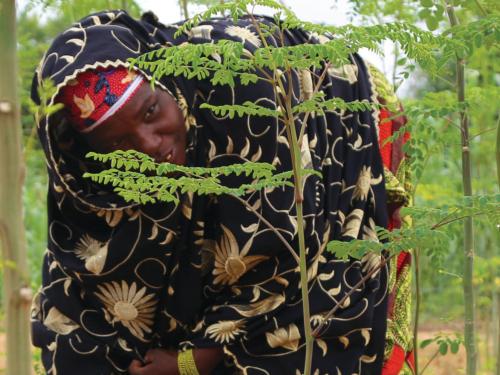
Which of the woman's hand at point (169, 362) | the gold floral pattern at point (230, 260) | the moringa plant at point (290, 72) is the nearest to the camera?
the moringa plant at point (290, 72)

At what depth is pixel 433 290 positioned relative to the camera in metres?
7.89

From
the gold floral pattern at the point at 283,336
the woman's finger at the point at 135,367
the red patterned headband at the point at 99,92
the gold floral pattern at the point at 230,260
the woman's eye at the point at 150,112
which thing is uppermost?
the red patterned headband at the point at 99,92

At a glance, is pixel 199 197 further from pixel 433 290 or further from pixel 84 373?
pixel 433 290

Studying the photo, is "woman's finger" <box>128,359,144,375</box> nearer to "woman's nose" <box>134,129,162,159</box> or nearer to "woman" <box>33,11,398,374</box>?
"woman" <box>33,11,398,374</box>

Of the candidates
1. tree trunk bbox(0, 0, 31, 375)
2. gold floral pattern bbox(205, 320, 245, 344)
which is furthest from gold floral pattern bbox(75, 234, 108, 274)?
tree trunk bbox(0, 0, 31, 375)

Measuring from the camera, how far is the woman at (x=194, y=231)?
2.62 metres

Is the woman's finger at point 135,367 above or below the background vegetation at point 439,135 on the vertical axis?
below

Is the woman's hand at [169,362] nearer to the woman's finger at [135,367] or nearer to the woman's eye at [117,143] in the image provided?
the woman's finger at [135,367]

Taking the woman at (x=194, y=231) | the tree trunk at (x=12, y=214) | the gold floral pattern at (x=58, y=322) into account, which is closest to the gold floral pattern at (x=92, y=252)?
the woman at (x=194, y=231)

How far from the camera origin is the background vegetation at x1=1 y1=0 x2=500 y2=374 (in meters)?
2.59

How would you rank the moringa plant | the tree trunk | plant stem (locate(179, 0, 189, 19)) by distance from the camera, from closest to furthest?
the tree trunk → the moringa plant → plant stem (locate(179, 0, 189, 19))

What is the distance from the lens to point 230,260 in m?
2.80

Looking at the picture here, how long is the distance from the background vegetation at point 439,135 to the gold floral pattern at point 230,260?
0.49 m

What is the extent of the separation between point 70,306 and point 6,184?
1977 mm
